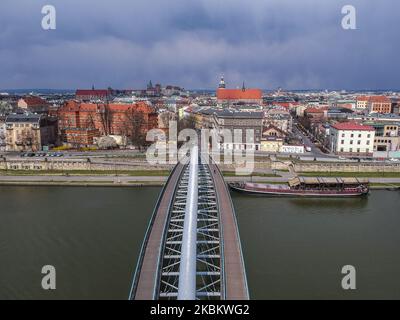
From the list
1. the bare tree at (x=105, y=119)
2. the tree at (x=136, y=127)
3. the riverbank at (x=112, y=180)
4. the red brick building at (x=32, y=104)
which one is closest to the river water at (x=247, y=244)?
the riverbank at (x=112, y=180)

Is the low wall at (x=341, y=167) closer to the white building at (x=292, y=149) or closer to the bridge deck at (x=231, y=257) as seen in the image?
the white building at (x=292, y=149)

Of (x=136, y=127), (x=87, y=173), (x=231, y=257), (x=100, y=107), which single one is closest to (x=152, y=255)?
(x=231, y=257)

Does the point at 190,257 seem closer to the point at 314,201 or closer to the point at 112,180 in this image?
the point at 314,201

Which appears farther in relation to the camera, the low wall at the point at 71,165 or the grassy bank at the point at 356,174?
the low wall at the point at 71,165

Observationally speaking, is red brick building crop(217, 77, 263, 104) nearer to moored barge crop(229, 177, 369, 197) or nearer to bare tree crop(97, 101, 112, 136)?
bare tree crop(97, 101, 112, 136)

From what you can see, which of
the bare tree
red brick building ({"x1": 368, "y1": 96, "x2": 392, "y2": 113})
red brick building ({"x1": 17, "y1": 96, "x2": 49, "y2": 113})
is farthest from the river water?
red brick building ({"x1": 368, "y1": 96, "x2": 392, "y2": 113})

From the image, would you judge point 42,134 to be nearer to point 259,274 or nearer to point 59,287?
point 59,287
